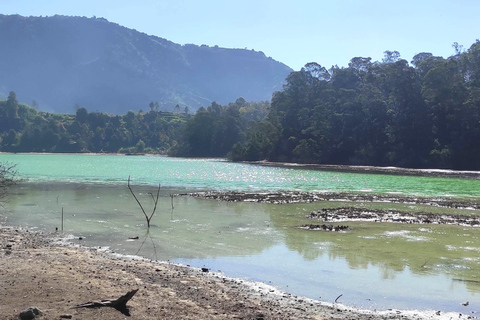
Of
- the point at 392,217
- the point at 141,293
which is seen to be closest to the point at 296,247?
the point at 141,293

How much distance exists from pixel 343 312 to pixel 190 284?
451cm

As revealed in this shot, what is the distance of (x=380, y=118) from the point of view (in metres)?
111

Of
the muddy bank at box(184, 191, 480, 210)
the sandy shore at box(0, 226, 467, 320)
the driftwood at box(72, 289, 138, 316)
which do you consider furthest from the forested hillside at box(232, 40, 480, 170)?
the driftwood at box(72, 289, 138, 316)

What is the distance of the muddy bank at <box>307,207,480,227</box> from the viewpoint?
2830 cm

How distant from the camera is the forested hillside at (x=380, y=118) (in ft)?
316

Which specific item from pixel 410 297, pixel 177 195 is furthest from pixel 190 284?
pixel 177 195

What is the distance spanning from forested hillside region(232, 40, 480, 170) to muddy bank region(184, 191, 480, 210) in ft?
188

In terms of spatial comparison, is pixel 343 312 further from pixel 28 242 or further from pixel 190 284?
pixel 28 242

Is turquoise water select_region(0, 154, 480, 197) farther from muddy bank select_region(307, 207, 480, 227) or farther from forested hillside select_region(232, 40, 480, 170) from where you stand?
forested hillside select_region(232, 40, 480, 170)

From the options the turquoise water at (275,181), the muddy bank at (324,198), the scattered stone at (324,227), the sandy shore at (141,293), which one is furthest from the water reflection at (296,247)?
the turquoise water at (275,181)

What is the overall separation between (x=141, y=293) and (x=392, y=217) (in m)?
22.4

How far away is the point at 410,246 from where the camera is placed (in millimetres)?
20797

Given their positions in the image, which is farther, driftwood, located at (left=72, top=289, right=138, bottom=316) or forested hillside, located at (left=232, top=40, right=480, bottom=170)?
forested hillside, located at (left=232, top=40, right=480, bottom=170)

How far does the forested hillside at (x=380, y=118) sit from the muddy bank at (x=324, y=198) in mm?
57220
